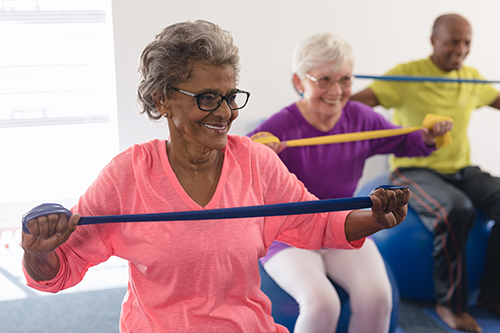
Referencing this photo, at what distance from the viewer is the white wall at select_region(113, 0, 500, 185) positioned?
3152mm

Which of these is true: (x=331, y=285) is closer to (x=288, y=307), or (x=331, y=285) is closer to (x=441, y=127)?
(x=288, y=307)

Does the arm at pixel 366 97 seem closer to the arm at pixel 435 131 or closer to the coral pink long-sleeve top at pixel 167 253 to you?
the arm at pixel 435 131

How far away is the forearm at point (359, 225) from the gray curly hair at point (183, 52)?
563 millimetres

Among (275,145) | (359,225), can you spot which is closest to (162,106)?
(359,225)

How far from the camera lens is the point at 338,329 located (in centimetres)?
191

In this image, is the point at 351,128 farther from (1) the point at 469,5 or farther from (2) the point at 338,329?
(1) the point at 469,5

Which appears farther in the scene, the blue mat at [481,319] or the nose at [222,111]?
the blue mat at [481,319]

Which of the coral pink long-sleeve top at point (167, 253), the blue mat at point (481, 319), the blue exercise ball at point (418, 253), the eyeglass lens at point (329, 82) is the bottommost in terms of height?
the blue mat at point (481, 319)

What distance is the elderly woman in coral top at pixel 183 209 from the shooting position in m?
1.30

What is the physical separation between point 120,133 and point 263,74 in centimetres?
105

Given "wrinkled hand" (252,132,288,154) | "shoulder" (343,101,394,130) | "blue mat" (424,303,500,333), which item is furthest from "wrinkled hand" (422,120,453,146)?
"blue mat" (424,303,500,333)

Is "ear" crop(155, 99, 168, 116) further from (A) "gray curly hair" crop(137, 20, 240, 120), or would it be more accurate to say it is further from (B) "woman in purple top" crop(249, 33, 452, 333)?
(B) "woman in purple top" crop(249, 33, 452, 333)

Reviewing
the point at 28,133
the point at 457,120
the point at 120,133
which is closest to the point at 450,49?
the point at 457,120

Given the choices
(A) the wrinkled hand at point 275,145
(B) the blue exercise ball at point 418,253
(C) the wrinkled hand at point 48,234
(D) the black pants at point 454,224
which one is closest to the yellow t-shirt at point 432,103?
(D) the black pants at point 454,224
